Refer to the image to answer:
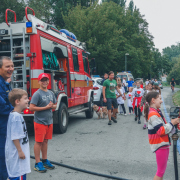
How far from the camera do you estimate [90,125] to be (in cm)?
1034

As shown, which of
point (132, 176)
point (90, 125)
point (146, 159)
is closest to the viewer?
point (132, 176)

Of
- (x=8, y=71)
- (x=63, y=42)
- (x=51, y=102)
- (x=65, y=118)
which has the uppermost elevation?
(x=63, y=42)

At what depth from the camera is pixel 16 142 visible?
Answer: 3.31 m

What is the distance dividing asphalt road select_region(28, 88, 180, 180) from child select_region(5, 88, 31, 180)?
1461mm

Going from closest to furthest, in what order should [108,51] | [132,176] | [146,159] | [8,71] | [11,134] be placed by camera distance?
[11,134]
[8,71]
[132,176]
[146,159]
[108,51]

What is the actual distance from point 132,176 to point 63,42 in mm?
5627

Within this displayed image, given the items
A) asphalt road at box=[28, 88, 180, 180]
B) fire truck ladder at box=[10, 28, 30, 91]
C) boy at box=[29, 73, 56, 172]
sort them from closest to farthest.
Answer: asphalt road at box=[28, 88, 180, 180]
boy at box=[29, 73, 56, 172]
fire truck ladder at box=[10, 28, 30, 91]

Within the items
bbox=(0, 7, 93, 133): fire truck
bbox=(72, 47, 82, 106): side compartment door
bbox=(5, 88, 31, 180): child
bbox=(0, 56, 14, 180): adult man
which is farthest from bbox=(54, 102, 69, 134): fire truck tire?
bbox=(5, 88, 31, 180): child

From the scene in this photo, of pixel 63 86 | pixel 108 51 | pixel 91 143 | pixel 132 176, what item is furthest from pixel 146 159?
pixel 108 51

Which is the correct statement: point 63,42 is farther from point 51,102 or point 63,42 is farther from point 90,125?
point 51,102

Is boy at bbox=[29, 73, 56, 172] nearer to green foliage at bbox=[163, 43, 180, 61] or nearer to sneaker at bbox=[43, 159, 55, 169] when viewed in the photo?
sneaker at bbox=[43, 159, 55, 169]

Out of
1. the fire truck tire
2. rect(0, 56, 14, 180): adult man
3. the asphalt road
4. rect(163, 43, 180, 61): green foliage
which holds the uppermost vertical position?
rect(163, 43, 180, 61): green foliage

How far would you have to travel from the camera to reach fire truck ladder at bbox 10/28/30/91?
22.9ft

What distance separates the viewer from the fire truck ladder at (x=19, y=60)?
22.9ft
